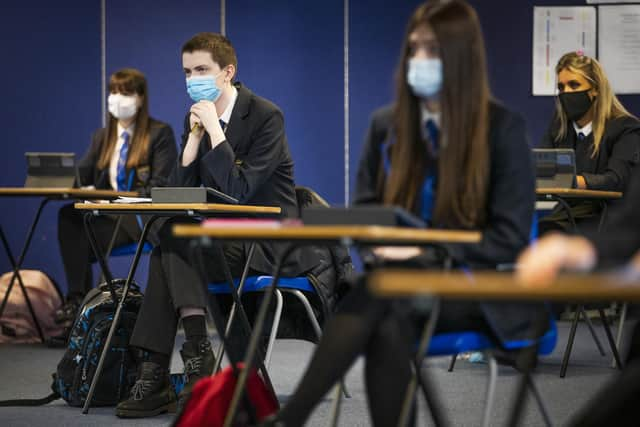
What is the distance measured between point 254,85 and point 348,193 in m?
0.89

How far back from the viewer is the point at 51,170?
491cm

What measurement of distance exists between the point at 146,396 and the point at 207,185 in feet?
2.46

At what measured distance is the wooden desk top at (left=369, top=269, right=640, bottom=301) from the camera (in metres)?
1.20

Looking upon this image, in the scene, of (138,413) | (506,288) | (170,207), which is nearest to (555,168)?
(170,207)

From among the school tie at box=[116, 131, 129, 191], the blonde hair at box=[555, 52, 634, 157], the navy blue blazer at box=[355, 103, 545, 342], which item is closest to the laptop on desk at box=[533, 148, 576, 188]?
the blonde hair at box=[555, 52, 634, 157]

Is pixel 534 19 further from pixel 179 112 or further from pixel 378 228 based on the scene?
pixel 378 228

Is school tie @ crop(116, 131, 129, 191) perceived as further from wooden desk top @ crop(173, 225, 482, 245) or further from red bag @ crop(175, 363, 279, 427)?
wooden desk top @ crop(173, 225, 482, 245)

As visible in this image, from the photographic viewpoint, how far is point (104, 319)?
11.8ft

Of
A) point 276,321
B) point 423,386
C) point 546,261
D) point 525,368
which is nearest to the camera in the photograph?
point 546,261

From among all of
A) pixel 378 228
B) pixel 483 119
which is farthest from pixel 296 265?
pixel 378 228

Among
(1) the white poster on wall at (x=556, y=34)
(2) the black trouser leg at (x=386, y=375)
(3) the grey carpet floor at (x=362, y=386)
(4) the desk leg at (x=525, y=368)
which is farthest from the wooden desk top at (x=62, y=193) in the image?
(1) the white poster on wall at (x=556, y=34)

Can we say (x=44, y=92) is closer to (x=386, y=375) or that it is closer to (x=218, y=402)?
(x=218, y=402)

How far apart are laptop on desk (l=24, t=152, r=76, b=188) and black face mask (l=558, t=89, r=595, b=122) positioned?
2282 millimetres

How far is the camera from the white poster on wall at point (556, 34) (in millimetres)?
6594
